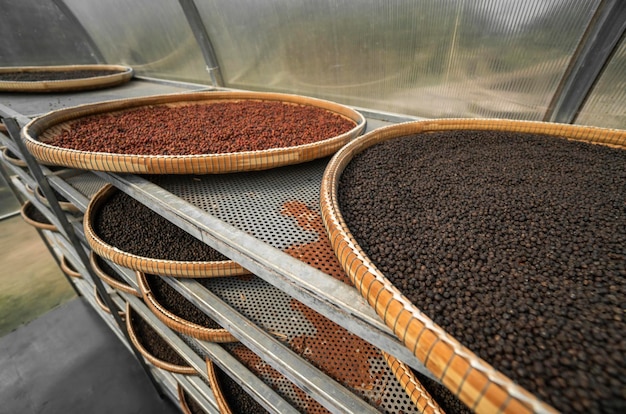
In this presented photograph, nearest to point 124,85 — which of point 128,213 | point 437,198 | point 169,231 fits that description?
point 128,213

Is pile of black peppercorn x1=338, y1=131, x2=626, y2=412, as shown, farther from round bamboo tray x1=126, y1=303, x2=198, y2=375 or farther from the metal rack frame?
round bamboo tray x1=126, y1=303, x2=198, y2=375

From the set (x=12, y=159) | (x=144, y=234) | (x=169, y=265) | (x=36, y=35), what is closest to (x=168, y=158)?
(x=169, y=265)

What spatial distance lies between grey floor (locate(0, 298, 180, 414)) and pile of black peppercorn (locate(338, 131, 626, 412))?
218cm

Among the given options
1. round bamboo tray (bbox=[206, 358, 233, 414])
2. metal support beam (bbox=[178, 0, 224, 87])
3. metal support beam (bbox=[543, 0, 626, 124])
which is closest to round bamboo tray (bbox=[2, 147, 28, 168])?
metal support beam (bbox=[178, 0, 224, 87])

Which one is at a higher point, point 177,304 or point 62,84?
point 62,84

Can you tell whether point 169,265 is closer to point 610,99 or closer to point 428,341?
point 428,341

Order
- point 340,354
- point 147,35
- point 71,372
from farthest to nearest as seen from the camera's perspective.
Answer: point 147,35, point 71,372, point 340,354

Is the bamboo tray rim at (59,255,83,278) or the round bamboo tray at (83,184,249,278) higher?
the round bamboo tray at (83,184,249,278)

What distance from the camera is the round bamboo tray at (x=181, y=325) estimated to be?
896mm

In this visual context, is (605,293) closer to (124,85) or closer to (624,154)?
(624,154)

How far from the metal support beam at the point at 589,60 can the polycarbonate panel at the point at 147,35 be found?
238 centimetres

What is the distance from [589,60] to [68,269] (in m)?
3.40

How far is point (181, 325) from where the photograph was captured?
0.98 m

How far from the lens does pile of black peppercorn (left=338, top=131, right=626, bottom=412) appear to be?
35 centimetres
